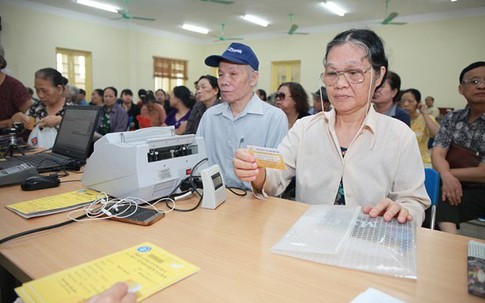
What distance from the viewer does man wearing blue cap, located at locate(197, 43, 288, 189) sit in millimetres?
2035

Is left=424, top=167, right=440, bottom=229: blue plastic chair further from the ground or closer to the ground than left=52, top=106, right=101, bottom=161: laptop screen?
closer to the ground

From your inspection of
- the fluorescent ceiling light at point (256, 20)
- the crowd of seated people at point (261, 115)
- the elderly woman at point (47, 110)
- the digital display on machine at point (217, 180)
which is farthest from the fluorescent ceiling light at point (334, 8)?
the digital display on machine at point (217, 180)

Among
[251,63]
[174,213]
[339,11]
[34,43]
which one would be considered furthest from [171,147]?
[34,43]

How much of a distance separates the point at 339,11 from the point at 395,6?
50.9 inches

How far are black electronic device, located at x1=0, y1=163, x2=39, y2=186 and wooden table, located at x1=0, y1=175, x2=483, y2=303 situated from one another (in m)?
0.32

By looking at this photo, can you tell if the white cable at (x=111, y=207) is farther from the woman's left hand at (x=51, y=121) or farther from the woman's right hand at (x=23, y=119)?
→ the woman's right hand at (x=23, y=119)

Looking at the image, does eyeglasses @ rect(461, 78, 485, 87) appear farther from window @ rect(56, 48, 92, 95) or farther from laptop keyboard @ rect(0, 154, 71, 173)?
window @ rect(56, 48, 92, 95)

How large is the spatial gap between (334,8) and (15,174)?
8080mm

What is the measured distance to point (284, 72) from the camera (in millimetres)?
11039

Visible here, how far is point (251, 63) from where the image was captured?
2045 mm

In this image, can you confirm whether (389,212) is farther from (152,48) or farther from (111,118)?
(152,48)

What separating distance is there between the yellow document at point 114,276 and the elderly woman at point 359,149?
1.82 ft

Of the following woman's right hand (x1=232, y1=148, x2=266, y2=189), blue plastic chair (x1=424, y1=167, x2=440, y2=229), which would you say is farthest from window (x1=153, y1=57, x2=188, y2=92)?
woman's right hand (x1=232, y1=148, x2=266, y2=189)

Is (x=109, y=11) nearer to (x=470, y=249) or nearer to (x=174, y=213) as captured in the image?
(x=174, y=213)
